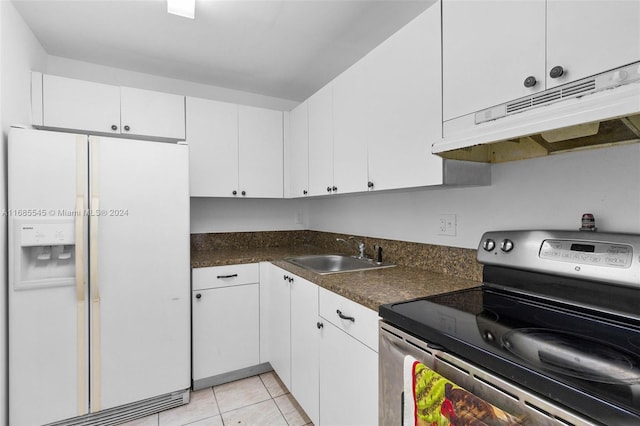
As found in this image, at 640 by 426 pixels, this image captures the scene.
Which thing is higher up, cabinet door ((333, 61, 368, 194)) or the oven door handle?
cabinet door ((333, 61, 368, 194))

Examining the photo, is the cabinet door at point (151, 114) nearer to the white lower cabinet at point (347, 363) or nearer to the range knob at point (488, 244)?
the white lower cabinet at point (347, 363)

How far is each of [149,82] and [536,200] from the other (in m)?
2.88

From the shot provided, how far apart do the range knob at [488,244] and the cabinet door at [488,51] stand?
0.55 meters

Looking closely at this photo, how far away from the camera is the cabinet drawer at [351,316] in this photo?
118cm

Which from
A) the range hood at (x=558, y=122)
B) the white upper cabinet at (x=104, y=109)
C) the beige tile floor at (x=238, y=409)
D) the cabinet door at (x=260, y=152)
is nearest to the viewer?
the range hood at (x=558, y=122)

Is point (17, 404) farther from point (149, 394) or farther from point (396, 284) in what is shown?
point (396, 284)

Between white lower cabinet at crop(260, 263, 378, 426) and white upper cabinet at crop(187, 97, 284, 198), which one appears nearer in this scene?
white lower cabinet at crop(260, 263, 378, 426)

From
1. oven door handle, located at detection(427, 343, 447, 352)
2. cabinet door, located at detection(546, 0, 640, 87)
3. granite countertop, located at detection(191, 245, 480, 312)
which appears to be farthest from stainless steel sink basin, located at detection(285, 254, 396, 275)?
cabinet door, located at detection(546, 0, 640, 87)

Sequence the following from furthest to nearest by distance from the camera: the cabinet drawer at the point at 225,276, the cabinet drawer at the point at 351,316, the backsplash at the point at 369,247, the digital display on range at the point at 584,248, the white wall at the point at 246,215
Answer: the white wall at the point at 246,215
the cabinet drawer at the point at 225,276
the backsplash at the point at 369,247
the cabinet drawer at the point at 351,316
the digital display on range at the point at 584,248

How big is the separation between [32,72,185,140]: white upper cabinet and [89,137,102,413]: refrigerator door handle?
16.6 inches

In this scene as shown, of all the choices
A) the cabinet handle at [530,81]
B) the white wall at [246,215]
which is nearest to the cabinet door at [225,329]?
the white wall at [246,215]

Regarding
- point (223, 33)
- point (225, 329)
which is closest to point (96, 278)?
point (225, 329)

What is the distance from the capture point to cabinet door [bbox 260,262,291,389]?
1.97 meters

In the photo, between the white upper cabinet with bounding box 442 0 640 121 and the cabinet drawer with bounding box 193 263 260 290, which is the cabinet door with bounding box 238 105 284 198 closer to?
the cabinet drawer with bounding box 193 263 260 290
